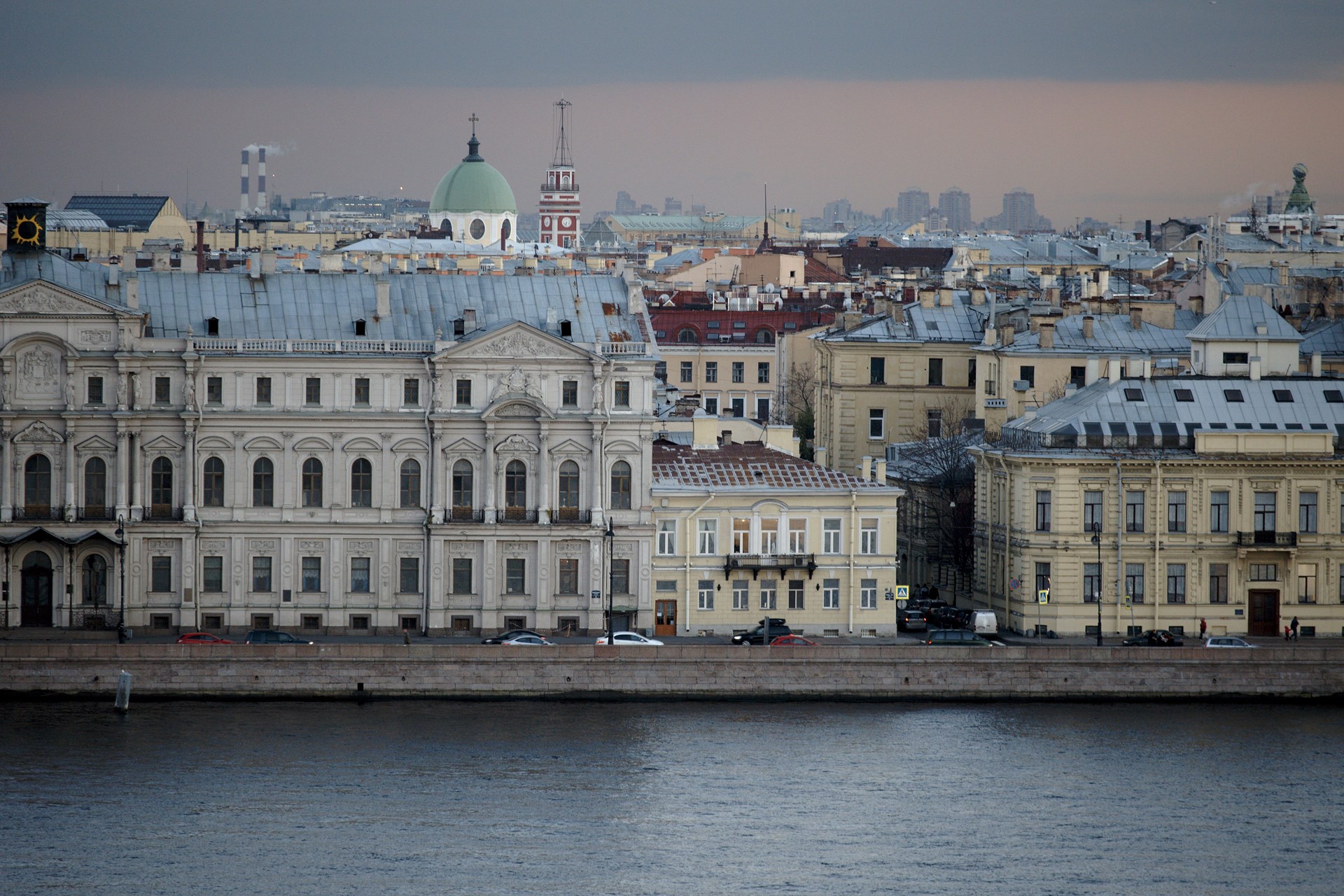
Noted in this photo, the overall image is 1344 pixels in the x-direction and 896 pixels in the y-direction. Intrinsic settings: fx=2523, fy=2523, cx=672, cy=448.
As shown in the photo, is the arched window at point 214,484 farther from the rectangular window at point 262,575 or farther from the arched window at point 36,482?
the arched window at point 36,482

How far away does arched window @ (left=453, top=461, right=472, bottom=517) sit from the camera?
63.0 m

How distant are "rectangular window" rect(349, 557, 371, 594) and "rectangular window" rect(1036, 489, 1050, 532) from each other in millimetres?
16924

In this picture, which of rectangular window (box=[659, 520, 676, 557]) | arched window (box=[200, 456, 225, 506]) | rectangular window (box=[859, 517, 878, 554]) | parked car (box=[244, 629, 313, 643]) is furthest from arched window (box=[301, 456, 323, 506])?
rectangular window (box=[859, 517, 878, 554])

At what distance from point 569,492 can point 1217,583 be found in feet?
54.8

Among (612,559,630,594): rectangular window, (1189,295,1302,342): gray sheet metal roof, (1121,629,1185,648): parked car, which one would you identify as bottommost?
(1121,629,1185,648): parked car

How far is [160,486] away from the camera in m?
62.7

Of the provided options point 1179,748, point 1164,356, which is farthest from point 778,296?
point 1179,748

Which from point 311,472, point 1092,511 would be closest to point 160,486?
point 311,472

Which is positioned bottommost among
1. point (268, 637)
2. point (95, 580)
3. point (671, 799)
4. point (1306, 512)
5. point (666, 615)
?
point (671, 799)

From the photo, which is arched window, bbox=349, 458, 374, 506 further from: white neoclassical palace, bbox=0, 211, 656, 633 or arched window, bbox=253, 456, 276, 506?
arched window, bbox=253, 456, 276, 506

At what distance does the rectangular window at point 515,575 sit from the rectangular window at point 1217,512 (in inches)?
685

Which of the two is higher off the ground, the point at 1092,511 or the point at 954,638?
the point at 1092,511

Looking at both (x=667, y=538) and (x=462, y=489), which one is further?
(x=667, y=538)

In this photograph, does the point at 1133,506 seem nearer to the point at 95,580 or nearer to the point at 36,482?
the point at 95,580
